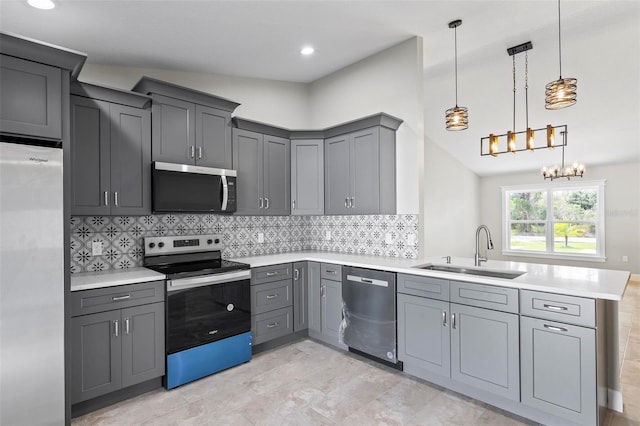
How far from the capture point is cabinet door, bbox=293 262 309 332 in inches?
145

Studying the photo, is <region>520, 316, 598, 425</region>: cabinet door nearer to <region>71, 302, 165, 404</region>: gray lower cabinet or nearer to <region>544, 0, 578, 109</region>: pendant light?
<region>544, 0, 578, 109</region>: pendant light

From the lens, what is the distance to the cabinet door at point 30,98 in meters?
1.97

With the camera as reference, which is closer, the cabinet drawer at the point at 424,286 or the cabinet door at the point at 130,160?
the cabinet drawer at the point at 424,286

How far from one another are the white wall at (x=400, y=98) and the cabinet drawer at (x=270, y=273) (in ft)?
4.43

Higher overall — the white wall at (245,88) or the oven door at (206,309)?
the white wall at (245,88)

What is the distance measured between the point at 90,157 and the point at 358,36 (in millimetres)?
2584

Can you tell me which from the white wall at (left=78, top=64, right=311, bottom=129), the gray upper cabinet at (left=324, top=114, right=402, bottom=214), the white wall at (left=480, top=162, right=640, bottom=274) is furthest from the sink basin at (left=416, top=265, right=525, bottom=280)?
the white wall at (left=480, top=162, right=640, bottom=274)

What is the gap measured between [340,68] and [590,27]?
2668mm

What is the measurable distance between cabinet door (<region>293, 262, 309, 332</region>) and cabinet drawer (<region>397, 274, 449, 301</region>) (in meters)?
1.19

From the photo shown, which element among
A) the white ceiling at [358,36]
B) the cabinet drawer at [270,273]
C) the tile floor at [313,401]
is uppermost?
the white ceiling at [358,36]

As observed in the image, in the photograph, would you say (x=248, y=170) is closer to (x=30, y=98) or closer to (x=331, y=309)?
(x=331, y=309)

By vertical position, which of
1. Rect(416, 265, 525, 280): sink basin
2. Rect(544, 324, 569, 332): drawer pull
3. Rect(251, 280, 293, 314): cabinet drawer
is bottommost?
Rect(251, 280, 293, 314): cabinet drawer

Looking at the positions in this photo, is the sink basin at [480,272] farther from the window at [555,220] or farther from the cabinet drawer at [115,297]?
the window at [555,220]

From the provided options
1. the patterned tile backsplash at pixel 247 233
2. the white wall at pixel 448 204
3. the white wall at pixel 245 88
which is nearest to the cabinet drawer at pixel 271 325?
the patterned tile backsplash at pixel 247 233
